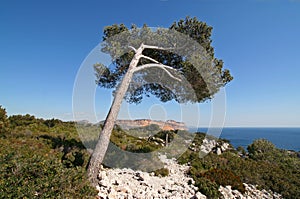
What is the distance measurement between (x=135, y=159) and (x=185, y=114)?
3118mm

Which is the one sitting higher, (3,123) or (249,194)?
(3,123)

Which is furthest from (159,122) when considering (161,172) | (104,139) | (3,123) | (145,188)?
(3,123)

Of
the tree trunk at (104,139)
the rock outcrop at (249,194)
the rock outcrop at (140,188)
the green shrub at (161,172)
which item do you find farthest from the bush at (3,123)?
the rock outcrop at (249,194)

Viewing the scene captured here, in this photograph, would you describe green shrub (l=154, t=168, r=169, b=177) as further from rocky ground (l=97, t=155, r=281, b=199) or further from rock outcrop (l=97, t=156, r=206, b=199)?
rock outcrop (l=97, t=156, r=206, b=199)

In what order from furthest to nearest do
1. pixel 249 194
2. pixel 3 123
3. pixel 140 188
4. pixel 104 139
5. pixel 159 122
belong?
pixel 159 122
pixel 3 123
pixel 249 194
pixel 104 139
pixel 140 188

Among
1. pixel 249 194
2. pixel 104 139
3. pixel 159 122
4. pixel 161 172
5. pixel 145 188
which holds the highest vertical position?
pixel 159 122

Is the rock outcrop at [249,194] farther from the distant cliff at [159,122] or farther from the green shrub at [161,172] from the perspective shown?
the distant cliff at [159,122]

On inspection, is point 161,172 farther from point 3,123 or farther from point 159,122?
point 159,122

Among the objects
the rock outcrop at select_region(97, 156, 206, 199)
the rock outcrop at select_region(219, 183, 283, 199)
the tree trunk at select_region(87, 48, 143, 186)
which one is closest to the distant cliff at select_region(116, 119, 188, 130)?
the rock outcrop at select_region(219, 183, 283, 199)

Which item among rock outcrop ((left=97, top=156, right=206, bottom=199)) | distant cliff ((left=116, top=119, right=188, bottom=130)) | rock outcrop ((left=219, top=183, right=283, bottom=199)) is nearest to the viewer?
rock outcrop ((left=97, top=156, right=206, bottom=199))

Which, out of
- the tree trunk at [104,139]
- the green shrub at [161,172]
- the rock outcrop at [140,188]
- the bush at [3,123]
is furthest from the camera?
A: the bush at [3,123]

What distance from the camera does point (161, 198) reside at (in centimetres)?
496

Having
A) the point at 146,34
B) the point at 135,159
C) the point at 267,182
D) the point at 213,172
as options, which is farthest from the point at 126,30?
the point at 267,182

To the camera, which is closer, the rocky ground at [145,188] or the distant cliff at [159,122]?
the rocky ground at [145,188]
